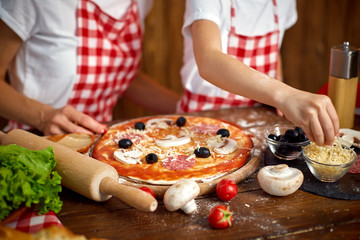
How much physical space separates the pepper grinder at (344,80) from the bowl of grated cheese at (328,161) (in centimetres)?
40

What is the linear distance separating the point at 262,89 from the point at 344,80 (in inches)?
20.1

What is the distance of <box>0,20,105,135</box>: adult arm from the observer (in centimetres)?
167

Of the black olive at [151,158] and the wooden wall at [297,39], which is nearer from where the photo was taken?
the black olive at [151,158]

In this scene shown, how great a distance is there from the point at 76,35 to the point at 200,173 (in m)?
1.05

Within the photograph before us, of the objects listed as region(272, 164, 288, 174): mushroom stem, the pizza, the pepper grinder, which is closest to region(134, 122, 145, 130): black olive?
the pizza

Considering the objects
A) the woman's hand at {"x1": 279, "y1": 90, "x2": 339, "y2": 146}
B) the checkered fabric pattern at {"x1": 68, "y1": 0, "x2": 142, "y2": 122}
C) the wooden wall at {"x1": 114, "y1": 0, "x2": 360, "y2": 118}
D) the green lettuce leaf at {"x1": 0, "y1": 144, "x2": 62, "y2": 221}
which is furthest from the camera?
the wooden wall at {"x1": 114, "y1": 0, "x2": 360, "y2": 118}

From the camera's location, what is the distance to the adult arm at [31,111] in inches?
65.6

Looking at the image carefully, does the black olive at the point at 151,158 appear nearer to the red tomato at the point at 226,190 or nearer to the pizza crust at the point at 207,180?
the pizza crust at the point at 207,180

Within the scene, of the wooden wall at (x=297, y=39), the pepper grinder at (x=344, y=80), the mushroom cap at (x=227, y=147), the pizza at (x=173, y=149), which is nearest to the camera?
the pizza at (x=173, y=149)

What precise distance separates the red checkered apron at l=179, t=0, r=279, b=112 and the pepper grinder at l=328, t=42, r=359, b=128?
492mm

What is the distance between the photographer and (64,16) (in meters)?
1.85

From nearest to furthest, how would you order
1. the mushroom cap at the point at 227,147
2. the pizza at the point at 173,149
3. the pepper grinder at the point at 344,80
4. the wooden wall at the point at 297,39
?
the pizza at the point at 173,149, the mushroom cap at the point at 227,147, the pepper grinder at the point at 344,80, the wooden wall at the point at 297,39

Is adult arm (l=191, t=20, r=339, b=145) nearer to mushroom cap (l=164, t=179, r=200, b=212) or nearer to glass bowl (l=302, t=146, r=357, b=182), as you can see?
glass bowl (l=302, t=146, r=357, b=182)

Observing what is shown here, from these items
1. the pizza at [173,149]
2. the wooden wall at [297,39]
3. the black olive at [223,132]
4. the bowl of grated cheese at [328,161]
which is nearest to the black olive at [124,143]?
the pizza at [173,149]
